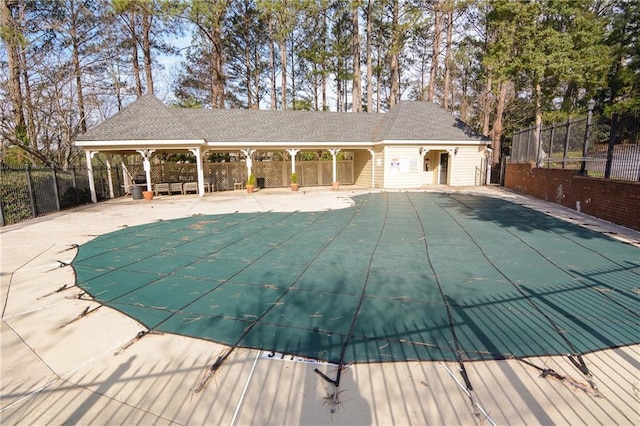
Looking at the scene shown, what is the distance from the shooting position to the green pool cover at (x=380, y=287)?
2928mm

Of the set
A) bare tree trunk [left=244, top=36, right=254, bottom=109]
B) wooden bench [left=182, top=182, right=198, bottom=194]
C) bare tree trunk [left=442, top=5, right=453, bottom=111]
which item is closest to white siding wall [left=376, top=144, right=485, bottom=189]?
bare tree trunk [left=442, top=5, right=453, bottom=111]

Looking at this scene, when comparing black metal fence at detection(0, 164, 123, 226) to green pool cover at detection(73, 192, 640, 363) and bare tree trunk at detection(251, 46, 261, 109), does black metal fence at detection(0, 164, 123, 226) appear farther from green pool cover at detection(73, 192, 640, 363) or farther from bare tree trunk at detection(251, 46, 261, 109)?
bare tree trunk at detection(251, 46, 261, 109)

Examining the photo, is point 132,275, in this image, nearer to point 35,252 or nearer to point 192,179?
point 35,252

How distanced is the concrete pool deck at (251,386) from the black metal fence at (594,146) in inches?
270

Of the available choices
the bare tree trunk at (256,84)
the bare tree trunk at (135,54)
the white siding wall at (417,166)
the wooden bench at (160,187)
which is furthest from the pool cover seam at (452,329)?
the bare tree trunk at (256,84)

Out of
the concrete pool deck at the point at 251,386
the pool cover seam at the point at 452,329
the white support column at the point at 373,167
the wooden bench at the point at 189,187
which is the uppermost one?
the white support column at the point at 373,167

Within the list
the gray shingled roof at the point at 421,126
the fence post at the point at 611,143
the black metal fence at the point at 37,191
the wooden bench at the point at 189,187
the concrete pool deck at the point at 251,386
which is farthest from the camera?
the gray shingled roof at the point at 421,126

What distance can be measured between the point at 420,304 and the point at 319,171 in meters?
17.5

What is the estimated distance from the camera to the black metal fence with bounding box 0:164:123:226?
892 centimetres

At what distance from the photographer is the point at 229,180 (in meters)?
18.9

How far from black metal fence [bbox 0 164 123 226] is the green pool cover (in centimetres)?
444

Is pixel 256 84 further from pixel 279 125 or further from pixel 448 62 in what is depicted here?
pixel 448 62

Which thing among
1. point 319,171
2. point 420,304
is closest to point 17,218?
point 420,304

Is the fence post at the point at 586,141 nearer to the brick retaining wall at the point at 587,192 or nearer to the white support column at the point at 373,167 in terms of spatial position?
the brick retaining wall at the point at 587,192
